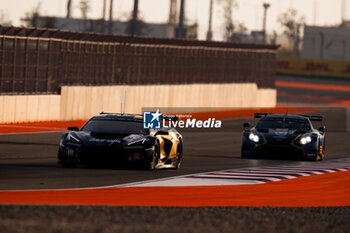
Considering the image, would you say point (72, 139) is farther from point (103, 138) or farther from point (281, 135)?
point (281, 135)

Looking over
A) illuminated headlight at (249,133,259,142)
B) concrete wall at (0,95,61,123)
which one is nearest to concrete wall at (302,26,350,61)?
concrete wall at (0,95,61,123)

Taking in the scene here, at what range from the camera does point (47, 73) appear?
133ft

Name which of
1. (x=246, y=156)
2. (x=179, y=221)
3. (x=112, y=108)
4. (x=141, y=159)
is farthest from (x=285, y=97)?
(x=179, y=221)

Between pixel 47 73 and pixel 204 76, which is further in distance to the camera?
pixel 204 76

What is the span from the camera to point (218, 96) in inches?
2250

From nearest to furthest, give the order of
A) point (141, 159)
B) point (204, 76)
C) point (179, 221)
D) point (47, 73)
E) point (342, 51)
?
point (179, 221), point (141, 159), point (47, 73), point (204, 76), point (342, 51)

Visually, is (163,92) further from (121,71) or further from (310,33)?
(310,33)

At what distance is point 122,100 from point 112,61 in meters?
2.95

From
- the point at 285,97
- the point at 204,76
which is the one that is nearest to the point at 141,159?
the point at 204,76

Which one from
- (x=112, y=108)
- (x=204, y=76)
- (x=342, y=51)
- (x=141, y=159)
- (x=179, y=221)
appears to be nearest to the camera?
(x=179, y=221)

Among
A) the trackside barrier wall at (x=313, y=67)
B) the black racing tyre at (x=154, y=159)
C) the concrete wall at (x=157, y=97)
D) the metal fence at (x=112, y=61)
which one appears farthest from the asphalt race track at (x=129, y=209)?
the trackside barrier wall at (x=313, y=67)

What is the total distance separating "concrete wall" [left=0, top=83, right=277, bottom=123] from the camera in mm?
37844

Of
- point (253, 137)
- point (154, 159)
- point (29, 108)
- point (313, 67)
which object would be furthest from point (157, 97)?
point (313, 67)

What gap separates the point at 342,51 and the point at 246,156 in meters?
93.9
